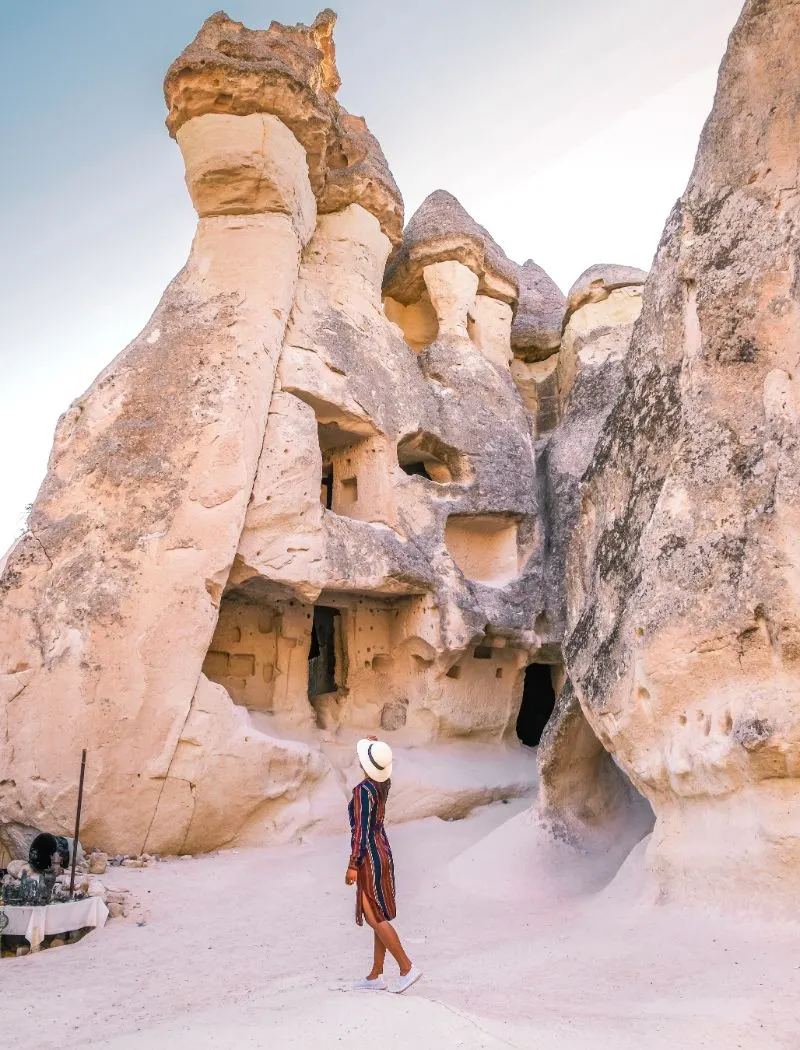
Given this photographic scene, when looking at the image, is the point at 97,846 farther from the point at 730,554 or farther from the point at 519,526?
the point at 519,526

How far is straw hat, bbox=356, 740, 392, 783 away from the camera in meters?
3.84

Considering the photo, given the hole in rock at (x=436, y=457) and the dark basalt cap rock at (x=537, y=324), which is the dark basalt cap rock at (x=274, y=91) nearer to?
the hole in rock at (x=436, y=457)

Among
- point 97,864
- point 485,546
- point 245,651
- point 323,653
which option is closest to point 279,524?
point 245,651

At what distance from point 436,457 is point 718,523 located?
665 centimetres

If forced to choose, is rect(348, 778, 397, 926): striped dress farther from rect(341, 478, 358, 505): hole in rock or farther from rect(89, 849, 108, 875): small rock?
rect(341, 478, 358, 505): hole in rock

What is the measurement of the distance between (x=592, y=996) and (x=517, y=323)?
12.0 meters

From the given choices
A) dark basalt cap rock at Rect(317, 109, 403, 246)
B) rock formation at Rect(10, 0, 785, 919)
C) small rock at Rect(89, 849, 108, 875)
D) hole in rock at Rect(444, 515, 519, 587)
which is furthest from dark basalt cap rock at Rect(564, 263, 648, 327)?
small rock at Rect(89, 849, 108, 875)

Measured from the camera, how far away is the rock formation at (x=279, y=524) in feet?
23.2

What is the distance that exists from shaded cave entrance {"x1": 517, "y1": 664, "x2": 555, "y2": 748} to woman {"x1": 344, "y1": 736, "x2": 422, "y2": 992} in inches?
352

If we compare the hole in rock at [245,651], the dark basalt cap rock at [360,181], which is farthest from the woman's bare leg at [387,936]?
the dark basalt cap rock at [360,181]

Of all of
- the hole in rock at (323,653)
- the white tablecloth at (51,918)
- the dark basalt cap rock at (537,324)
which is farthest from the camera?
the dark basalt cap rock at (537,324)

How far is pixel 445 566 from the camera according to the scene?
9945mm

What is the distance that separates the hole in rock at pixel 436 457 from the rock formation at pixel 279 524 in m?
0.03

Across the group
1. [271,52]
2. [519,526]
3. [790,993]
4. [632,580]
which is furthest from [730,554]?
[271,52]
